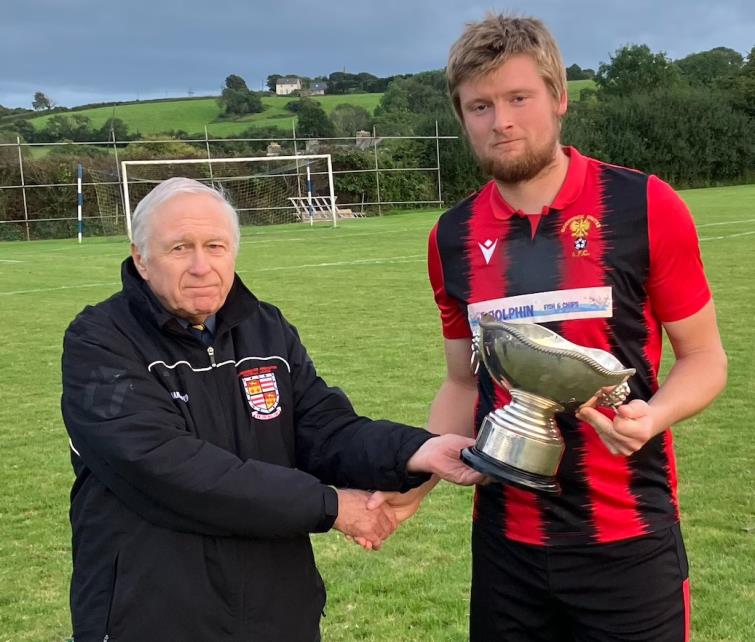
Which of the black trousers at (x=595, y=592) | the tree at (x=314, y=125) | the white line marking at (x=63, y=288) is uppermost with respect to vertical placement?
the tree at (x=314, y=125)

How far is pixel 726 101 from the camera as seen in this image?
48656 millimetres

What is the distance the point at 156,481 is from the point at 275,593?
44 cm

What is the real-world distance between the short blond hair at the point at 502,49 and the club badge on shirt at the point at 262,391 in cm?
90

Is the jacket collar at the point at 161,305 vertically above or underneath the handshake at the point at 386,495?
above

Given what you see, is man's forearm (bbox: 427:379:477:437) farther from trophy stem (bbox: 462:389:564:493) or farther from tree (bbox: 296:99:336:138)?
tree (bbox: 296:99:336:138)

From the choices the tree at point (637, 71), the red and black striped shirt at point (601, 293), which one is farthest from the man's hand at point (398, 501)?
the tree at point (637, 71)

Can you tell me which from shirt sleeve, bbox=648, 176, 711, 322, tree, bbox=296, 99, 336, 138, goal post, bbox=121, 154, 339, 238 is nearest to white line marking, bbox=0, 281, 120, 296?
shirt sleeve, bbox=648, 176, 711, 322

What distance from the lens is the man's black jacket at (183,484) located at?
1.89 meters

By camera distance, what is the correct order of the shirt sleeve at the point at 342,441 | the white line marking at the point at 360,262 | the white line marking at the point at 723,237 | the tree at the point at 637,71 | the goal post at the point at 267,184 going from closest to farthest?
the shirt sleeve at the point at 342,441 → the white line marking at the point at 360,262 → the white line marking at the point at 723,237 → the goal post at the point at 267,184 → the tree at the point at 637,71

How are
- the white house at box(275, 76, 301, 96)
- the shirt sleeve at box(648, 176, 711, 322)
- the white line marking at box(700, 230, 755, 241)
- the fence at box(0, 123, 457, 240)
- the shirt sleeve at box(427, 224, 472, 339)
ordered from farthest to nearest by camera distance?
1. the white house at box(275, 76, 301, 96)
2. the fence at box(0, 123, 457, 240)
3. the white line marking at box(700, 230, 755, 241)
4. the shirt sleeve at box(427, 224, 472, 339)
5. the shirt sleeve at box(648, 176, 711, 322)

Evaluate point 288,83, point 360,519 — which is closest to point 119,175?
point 360,519

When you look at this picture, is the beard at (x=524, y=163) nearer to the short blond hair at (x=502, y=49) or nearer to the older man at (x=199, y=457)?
the short blond hair at (x=502, y=49)

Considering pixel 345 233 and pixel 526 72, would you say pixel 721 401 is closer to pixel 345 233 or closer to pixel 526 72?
pixel 526 72

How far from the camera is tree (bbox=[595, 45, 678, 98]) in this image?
7125 cm
